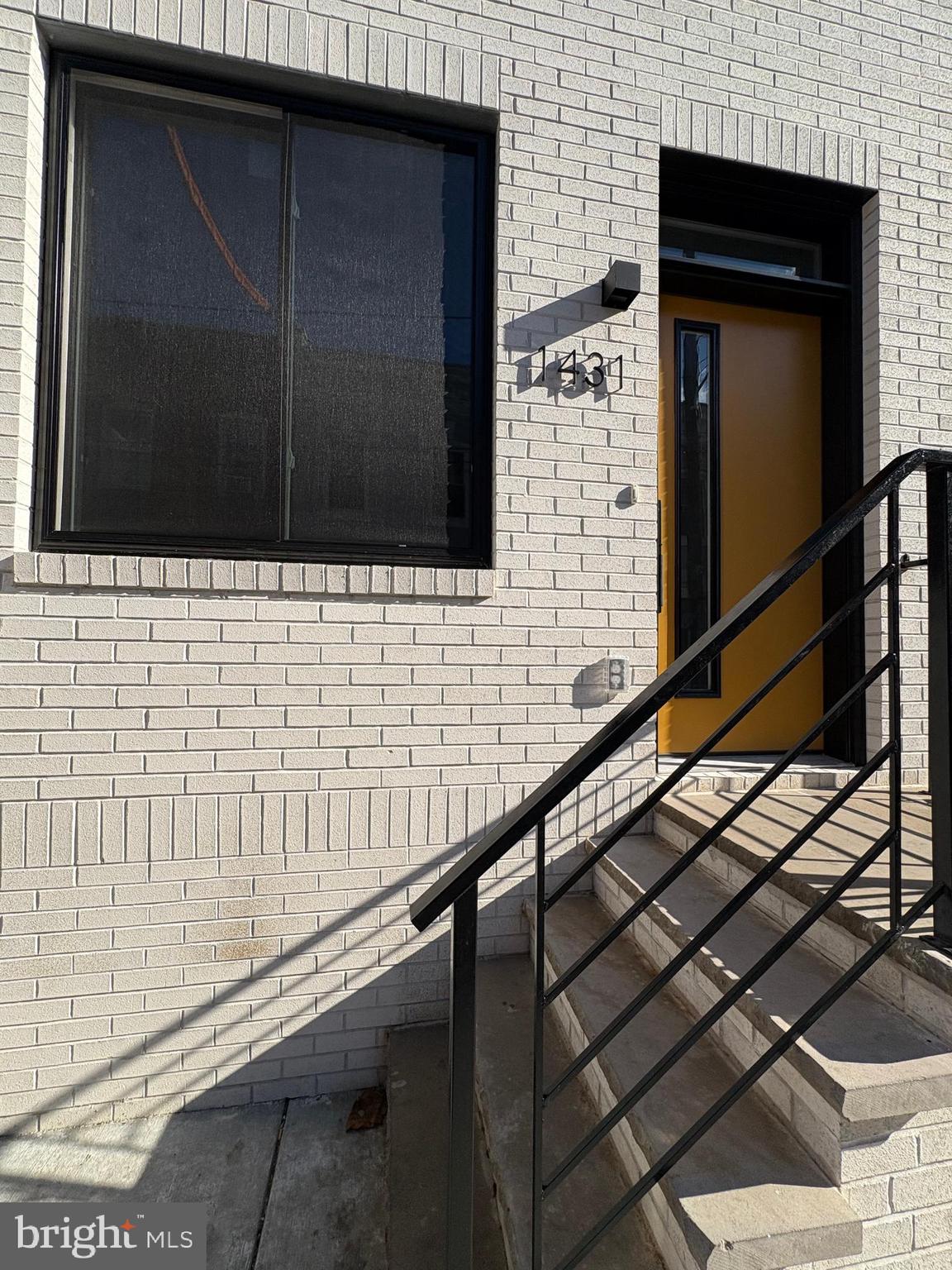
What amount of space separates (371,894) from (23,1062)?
44.2 inches

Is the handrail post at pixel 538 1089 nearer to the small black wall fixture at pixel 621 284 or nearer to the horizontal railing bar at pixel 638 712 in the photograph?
the horizontal railing bar at pixel 638 712

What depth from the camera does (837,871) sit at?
1717 millimetres

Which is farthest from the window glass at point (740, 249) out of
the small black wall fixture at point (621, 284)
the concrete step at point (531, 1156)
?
the concrete step at point (531, 1156)

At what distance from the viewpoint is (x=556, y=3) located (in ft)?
7.89

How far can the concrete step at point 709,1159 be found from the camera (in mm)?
1078

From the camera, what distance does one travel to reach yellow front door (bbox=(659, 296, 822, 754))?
2.90 m

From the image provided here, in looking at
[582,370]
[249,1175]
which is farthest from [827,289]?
[249,1175]

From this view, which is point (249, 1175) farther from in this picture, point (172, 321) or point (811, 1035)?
point (172, 321)

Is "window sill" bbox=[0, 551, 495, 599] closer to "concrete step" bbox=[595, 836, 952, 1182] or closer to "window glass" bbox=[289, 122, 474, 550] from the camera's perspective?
"window glass" bbox=[289, 122, 474, 550]

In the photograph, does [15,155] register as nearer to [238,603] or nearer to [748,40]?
[238,603]

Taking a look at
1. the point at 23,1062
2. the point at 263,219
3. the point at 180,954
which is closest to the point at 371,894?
the point at 180,954

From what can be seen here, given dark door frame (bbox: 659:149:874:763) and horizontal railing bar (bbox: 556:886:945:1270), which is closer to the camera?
horizontal railing bar (bbox: 556:886:945:1270)

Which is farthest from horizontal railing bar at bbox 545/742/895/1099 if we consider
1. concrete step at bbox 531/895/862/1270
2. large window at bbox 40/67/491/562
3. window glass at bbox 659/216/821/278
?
window glass at bbox 659/216/821/278

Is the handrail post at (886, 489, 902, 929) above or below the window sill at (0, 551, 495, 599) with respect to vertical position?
below
